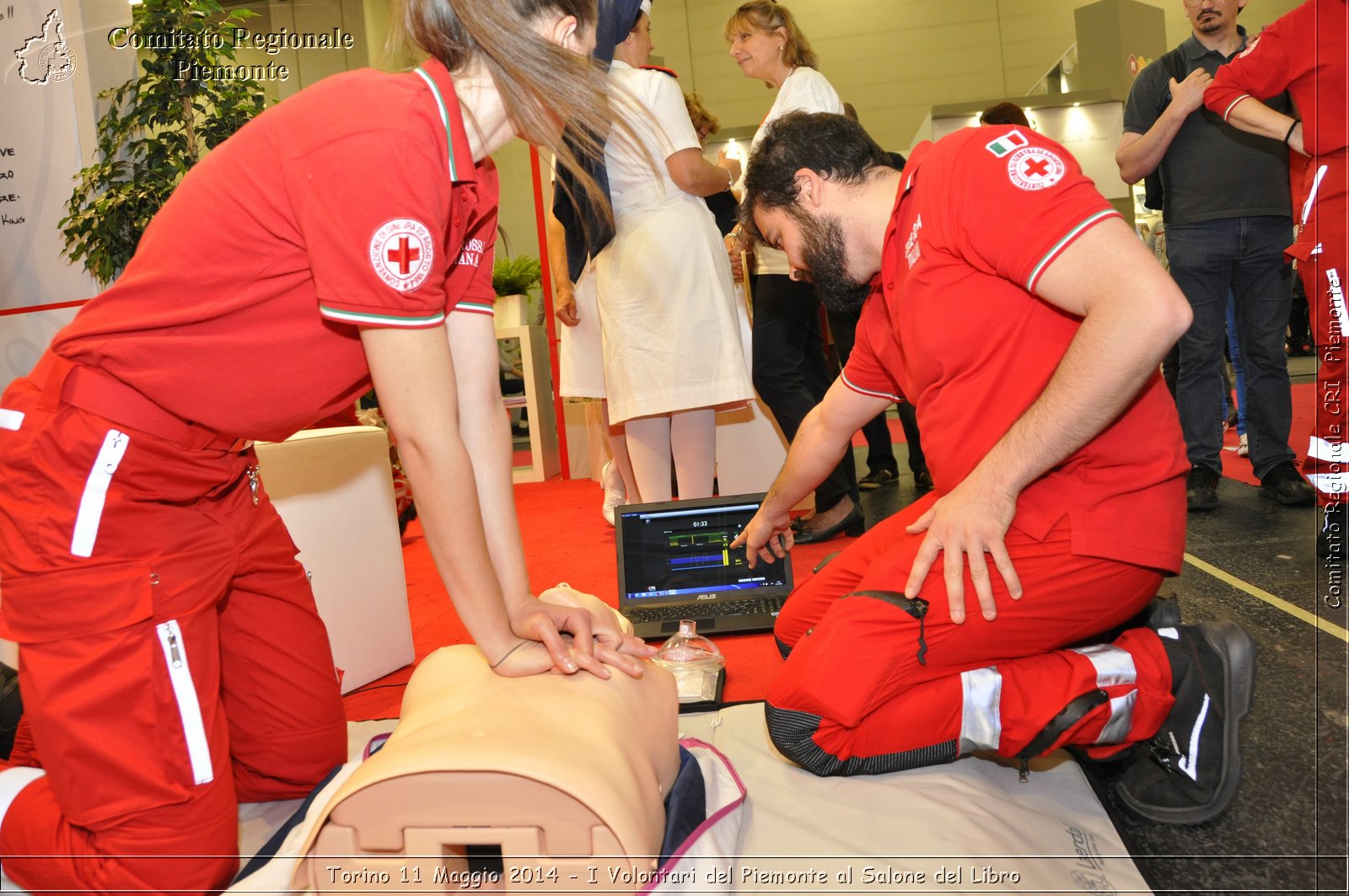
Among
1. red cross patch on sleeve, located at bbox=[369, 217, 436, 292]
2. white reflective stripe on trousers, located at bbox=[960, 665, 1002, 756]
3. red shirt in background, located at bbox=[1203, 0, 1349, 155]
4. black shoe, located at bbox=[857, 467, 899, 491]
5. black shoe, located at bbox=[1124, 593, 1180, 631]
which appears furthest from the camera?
black shoe, located at bbox=[857, 467, 899, 491]

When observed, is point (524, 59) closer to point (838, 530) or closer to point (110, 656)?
point (110, 656)

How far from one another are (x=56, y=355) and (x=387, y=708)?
3.47ft

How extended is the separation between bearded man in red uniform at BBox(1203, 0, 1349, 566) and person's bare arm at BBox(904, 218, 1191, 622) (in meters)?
0.91

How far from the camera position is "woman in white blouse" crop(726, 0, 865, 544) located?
10.2 feet

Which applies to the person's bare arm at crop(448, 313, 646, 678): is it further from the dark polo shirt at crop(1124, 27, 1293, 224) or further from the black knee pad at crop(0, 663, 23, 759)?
the dark polo shirt at crop(1124, 27, 1293, 224)

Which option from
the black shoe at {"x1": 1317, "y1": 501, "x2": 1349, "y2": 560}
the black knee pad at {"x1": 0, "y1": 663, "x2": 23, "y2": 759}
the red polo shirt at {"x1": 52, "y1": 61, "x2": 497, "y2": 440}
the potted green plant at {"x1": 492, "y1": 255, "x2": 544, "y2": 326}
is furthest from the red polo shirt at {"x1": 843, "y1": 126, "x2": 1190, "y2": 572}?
the potted green plant at {"x1": 492, "y1": 255, "x2": 544, "y2": 326}

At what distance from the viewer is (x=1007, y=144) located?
136cm

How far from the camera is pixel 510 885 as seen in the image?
987 mm

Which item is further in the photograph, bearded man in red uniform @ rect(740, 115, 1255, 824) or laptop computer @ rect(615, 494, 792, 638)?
laptop computer @ rect(615, 494, 792, 638)

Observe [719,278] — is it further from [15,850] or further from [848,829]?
[15,850]

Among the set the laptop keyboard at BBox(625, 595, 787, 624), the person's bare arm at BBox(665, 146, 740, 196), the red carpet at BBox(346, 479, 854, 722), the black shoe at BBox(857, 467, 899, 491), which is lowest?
the red carpet at BBox(346, 479, 854, 722)

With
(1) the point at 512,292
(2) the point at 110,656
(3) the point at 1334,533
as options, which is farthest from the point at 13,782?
(1) the point at 512,292

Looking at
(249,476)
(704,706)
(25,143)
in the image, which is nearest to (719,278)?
(704,706)

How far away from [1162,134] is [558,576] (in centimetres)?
238
